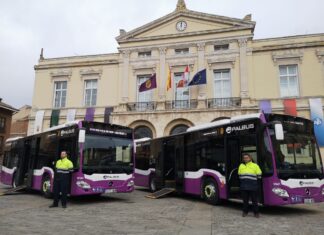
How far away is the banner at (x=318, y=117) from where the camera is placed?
22.1 m

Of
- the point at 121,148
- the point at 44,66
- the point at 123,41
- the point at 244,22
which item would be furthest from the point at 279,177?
the point at 44,66

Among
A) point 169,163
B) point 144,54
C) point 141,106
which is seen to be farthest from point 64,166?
point 144,54

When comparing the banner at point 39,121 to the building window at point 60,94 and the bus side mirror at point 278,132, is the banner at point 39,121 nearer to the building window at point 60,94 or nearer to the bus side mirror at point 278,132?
the building window at point 60,94

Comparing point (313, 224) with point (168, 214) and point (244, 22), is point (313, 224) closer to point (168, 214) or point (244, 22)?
point (168, 214)

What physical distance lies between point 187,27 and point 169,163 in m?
15.4

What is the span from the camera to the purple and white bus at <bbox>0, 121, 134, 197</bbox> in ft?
35.5

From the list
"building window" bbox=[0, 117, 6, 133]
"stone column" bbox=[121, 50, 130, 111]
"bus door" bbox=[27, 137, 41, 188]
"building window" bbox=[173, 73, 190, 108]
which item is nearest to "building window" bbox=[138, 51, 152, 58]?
"stone column" bbox=[121, 50, 130, 111]

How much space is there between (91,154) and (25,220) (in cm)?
351

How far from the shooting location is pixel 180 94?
1011 inches

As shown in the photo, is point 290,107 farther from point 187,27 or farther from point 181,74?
point 187,27

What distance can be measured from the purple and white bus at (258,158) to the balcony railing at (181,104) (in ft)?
38.0

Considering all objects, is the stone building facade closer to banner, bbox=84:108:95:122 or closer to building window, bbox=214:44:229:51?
building window, bbox=214:44:229:51

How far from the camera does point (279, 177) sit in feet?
28.6

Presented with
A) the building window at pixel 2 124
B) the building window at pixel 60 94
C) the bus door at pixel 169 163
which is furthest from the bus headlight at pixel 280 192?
the building window at pixel 2 124
